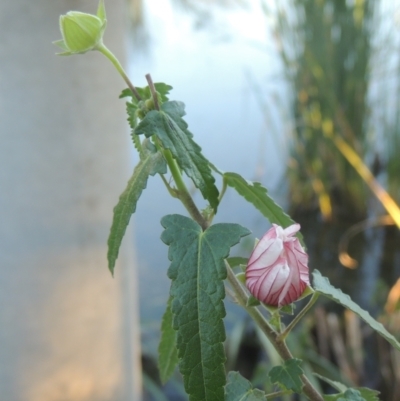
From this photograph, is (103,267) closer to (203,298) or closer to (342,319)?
(203,298)

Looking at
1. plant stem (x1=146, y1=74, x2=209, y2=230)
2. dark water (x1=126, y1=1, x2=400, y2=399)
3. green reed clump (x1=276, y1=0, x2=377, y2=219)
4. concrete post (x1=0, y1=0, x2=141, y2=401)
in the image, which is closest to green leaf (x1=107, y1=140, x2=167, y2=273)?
plant stem (x1=146, y1=74, x2=209, y2=230)

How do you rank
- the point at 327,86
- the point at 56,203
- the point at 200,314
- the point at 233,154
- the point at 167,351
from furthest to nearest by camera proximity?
the point at 233,154
the point at 327,86
the point at 56,203
the point at 167,351
the point at 200,314

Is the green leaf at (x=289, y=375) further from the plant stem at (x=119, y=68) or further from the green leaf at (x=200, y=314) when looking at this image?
the plant stem at (x=119, y=68)

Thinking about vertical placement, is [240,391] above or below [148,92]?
below

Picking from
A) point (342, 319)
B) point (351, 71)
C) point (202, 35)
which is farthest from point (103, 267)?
point (202, 35)

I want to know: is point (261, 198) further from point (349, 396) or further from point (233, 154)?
point (233, 154)

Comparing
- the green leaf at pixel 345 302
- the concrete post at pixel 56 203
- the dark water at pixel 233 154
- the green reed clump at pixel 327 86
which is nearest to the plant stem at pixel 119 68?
the green leaf at pixel 345 302

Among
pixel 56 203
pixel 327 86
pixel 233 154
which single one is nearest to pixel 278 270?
pixel 56 203
